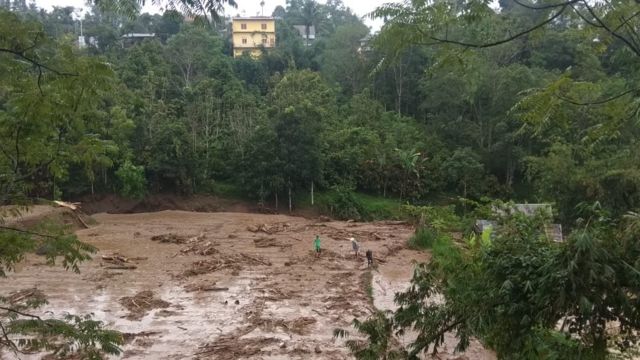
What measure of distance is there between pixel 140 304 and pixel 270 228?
10.8 meters

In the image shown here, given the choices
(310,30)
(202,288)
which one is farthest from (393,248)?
(310,30)

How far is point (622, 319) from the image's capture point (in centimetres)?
322

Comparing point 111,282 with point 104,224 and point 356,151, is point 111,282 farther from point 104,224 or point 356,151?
point 356,151

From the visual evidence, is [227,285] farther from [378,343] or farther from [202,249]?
[378,343]

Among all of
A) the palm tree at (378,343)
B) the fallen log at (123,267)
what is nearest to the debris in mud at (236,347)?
the palm tree at (378,343)

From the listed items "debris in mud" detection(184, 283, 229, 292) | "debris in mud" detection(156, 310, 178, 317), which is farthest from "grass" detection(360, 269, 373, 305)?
"debris in mud" detection(156, 310, 178, 317)

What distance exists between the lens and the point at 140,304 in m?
13.8

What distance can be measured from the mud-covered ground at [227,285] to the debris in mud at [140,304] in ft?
0.08

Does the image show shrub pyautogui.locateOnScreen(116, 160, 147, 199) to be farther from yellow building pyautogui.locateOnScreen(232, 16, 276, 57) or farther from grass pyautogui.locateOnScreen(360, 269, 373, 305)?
yellow building pyautogui.locateOnScreen(232, 16, 276, 57)

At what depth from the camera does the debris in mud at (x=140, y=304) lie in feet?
43.0

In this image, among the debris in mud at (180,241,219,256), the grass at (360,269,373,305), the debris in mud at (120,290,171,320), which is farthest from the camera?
the debris in mud at (180,241,219,256)

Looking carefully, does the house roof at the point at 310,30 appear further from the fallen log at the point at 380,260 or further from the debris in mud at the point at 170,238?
the fallen log at the point at 380,260

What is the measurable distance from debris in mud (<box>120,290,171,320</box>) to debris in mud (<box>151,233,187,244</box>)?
704 centimetres

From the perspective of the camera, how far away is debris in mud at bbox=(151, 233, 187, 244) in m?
21.7
